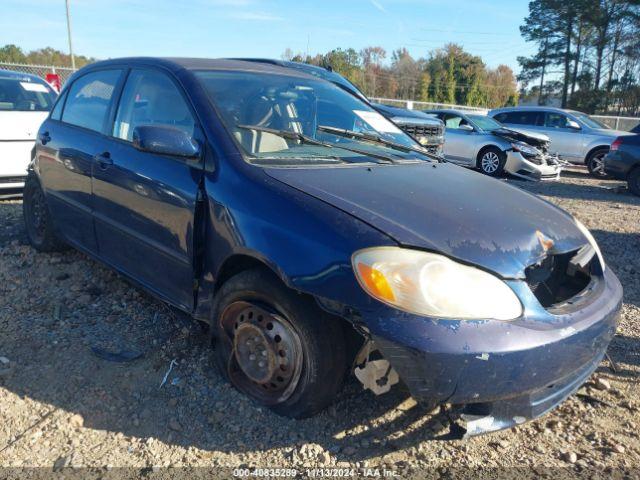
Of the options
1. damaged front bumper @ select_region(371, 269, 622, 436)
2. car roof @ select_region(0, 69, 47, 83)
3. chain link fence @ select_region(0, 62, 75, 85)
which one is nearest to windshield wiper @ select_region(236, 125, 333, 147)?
damaged front bumper @ select_region(371, 269, 622, 436)

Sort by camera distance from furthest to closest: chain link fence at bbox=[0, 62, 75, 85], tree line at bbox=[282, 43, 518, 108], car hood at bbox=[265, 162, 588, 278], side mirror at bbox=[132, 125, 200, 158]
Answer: tree line at bbox=[282, 43, 518, 108] < chain link fence at bbox=[0, 62, 75, 85] < side mirror at bbox=[132, 125, 200, 158] < car hood at bbox=[265, 162, 588, 278]

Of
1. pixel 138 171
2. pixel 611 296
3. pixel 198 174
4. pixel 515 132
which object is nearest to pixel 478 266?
pixel 611 296

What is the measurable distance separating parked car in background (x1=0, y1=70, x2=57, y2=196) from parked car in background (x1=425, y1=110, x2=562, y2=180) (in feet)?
26.4

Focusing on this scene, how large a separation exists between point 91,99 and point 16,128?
3.02m

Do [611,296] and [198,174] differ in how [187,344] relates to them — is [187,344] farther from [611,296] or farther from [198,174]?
[611,296]

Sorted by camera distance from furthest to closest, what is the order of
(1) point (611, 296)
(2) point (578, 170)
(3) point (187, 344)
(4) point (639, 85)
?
1. (4) point (639, 85)
2. (2) point (578, 170)
3. (3) point (187, 344)
4. (1) point (611, 296)

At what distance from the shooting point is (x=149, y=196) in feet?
9.89

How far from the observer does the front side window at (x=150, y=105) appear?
120 inches

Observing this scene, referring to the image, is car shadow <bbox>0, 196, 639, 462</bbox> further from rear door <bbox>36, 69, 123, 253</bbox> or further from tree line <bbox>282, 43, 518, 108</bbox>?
tree line <bbox>282, 43, 518, 108</bbox>

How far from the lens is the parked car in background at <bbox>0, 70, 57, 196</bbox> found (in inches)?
244

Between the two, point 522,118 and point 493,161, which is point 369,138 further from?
point 522,118

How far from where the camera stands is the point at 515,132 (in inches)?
448

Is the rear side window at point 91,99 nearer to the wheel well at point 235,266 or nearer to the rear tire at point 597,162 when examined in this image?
the wheel well at point 235,266

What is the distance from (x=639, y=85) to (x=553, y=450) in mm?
41930
